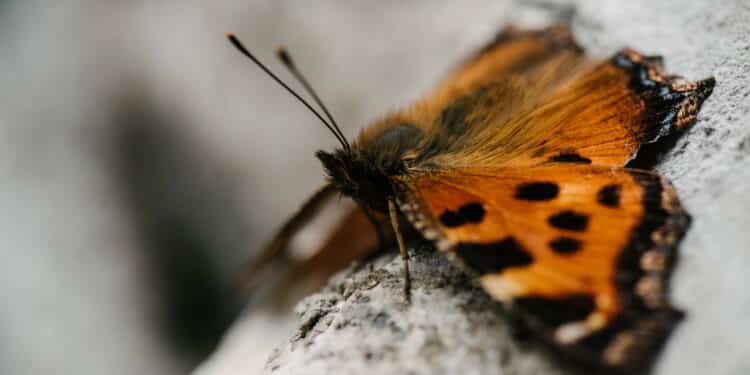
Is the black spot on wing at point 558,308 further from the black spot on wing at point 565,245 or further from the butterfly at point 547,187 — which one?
the black spot on wing at point 565,245

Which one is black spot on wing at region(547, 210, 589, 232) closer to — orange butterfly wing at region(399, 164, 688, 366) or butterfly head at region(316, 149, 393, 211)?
orange butterfly wing at region(399, 164, 688, 366)

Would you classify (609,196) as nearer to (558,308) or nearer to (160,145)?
(558,308)

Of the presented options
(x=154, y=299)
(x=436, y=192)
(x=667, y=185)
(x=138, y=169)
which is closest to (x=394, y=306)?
(x=436, y=192)

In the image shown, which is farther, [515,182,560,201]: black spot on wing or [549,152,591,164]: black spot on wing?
[549,152,591,164]: black spot on wing

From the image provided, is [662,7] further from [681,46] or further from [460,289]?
[460,289]

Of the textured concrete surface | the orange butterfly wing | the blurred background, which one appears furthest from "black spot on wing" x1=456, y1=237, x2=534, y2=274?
the blurred background

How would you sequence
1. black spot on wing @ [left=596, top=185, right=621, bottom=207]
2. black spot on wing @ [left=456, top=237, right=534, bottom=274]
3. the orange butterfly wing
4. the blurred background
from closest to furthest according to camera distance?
the orange butterfly wing < black spot on wing @ [left=456, top=237, right=534, bottom=274] < black spot on wing @ [left=596, top=185, right=621, bottom=207] < the blurred background

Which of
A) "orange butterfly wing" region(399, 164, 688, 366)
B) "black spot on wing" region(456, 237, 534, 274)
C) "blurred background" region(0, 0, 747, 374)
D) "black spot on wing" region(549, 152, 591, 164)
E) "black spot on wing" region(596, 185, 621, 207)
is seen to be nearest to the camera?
"orange butterfly wing" region(399, 164, 688, 366)
